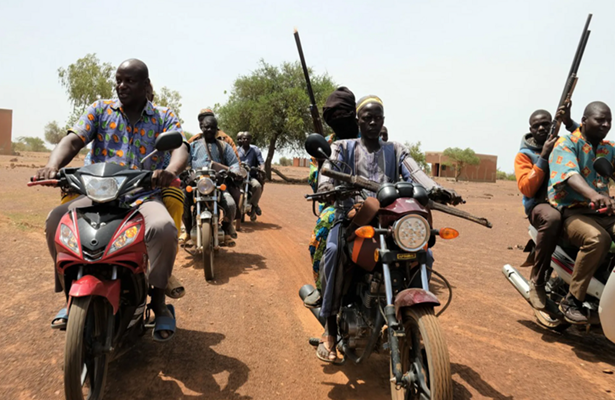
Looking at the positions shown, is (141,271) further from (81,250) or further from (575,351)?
(575,351)

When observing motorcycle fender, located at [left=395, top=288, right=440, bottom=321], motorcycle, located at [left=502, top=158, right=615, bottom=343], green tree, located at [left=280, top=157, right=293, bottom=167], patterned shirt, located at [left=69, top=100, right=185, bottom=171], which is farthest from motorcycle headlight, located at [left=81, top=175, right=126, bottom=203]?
green tree, located at [left=280, top=157, right=293, bottom=167]

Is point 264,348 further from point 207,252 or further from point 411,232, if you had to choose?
point 207,252

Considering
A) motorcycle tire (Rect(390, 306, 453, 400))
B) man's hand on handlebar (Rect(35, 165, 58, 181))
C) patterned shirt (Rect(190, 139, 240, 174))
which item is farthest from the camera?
patterned shirt (Rect(190, 139, 240, 174))

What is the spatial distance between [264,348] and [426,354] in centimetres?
190

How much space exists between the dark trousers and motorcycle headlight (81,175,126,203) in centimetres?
414

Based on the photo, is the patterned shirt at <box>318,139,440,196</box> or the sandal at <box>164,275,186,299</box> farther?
the patterned shirt at <box>318,139,440,196</box>

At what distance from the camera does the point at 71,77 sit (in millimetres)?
33781

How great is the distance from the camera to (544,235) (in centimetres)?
479

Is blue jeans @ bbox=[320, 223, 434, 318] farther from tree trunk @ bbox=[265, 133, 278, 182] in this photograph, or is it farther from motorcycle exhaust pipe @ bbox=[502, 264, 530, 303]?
tree trunk @ bbox=[265, 133, 278, 182]

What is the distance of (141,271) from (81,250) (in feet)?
1.48

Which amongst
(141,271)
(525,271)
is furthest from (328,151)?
(525,271)

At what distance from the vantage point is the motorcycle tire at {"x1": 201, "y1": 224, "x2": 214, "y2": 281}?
5.95 meters

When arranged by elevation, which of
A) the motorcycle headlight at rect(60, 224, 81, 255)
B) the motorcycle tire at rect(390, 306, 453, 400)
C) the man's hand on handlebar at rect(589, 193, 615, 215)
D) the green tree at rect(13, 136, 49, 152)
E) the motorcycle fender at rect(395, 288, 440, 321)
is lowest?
the green tree at rect(13, 136, 49, 152)

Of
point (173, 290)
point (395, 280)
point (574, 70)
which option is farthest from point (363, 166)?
point (574, 70)
